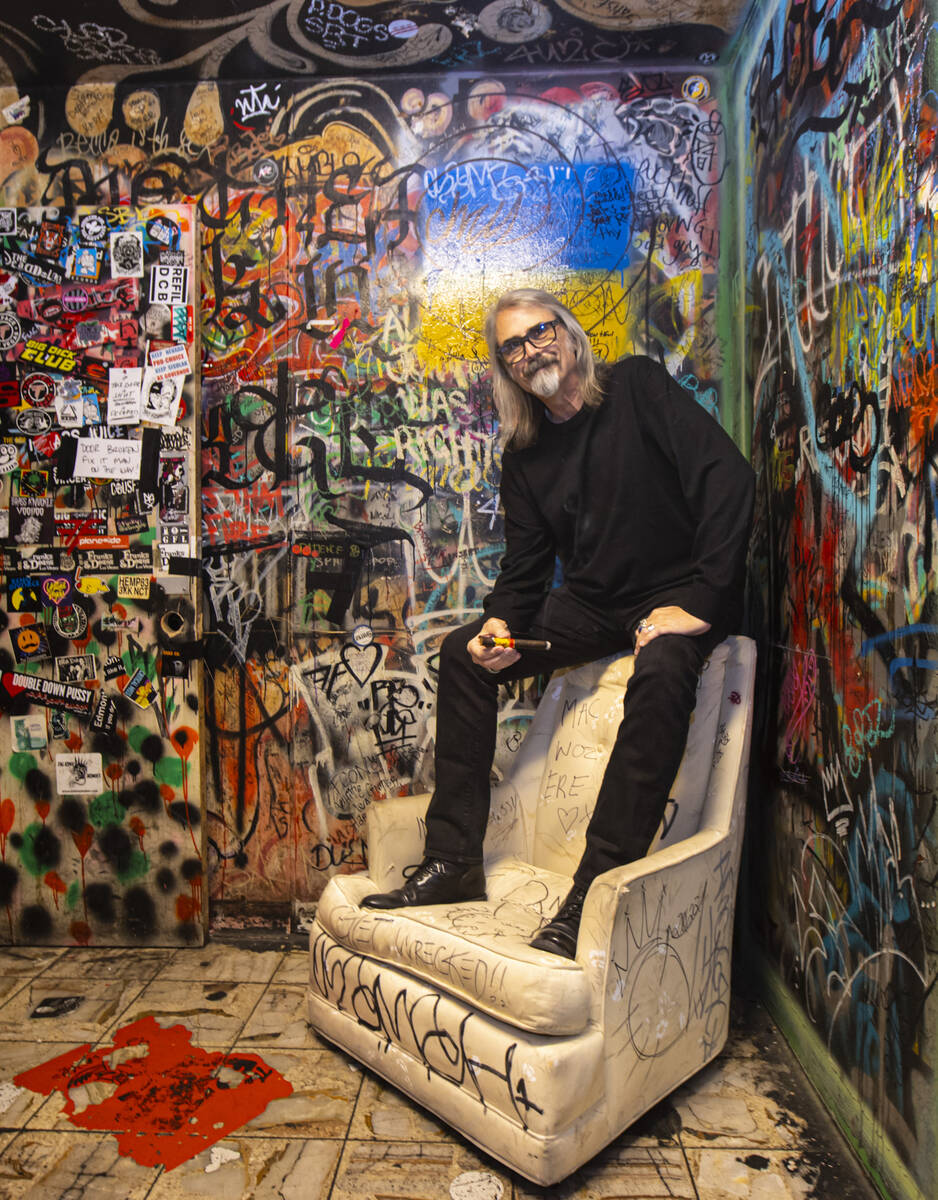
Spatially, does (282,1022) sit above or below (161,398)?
below

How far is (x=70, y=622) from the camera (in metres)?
2.73

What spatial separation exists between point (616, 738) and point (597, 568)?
0.51 m

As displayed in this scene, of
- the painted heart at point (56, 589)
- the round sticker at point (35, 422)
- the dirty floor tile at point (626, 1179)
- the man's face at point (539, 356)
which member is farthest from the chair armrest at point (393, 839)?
the round sticker at point (35, 422)

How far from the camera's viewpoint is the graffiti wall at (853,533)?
141cm

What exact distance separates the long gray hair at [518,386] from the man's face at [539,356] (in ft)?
0.08

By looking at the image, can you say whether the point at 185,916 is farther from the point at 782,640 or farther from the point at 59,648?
the point at 782,640

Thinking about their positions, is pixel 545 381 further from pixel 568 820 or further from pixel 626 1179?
pixel 626 1179

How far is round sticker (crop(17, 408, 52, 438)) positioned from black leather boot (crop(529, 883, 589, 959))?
2.25 meters

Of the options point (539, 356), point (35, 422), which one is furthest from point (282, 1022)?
point (35, 422)

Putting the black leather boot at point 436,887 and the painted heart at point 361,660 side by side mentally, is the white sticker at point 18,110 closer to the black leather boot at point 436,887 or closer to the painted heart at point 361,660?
the painted heart at point 361,660

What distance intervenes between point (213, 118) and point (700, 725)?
101 inches

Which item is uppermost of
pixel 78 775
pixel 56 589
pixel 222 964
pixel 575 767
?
pixel 56 589

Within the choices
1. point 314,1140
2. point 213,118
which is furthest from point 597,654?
point 213,118

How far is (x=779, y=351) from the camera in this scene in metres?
2.22
